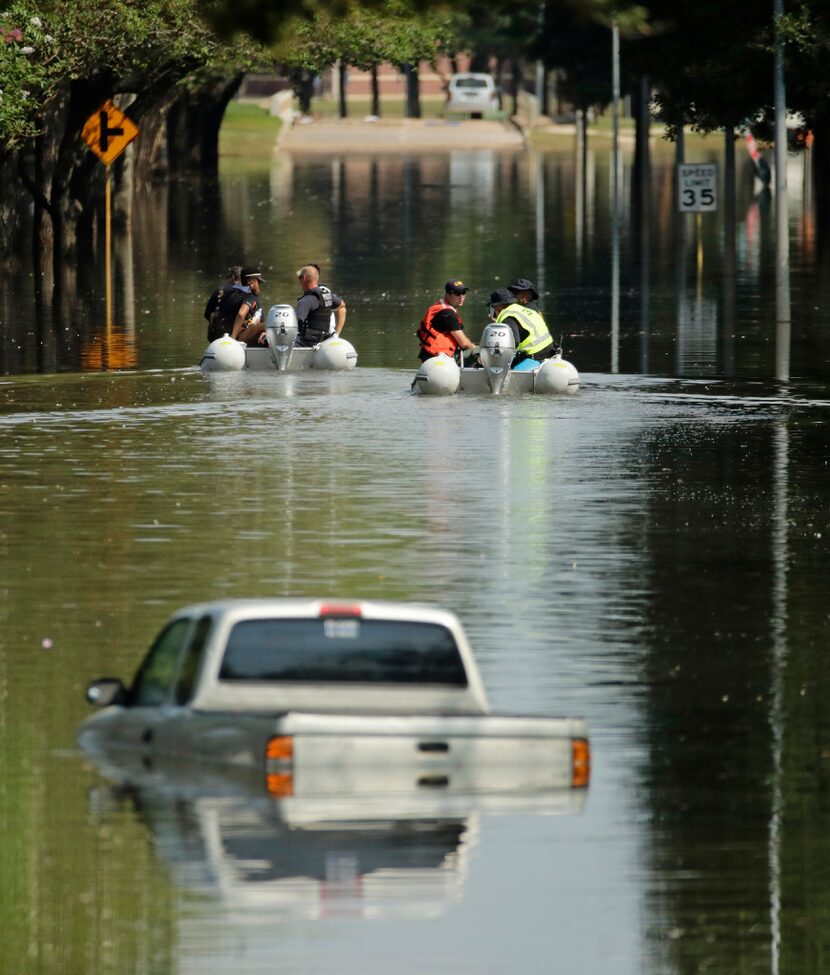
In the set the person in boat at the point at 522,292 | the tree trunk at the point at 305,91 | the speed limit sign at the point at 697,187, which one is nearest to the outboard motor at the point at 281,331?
the person in boat at the point at 522,292

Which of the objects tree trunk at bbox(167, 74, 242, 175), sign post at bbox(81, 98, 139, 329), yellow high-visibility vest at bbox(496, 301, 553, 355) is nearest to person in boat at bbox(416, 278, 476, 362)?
yellow high-visibility vest at bbox(496, 301, 553, 355)

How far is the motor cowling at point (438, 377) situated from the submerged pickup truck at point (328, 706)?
1633 centimetres

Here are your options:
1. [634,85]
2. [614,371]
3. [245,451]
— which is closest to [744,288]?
[614,371]

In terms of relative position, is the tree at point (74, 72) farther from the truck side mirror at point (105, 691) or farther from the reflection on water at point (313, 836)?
the reflection on water at point (313, 836)

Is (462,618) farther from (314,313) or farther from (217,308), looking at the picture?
(217,308)

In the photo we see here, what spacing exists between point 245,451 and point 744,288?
2198cm

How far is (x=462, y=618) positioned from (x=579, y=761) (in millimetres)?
4502

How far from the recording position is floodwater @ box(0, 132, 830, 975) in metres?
8.70

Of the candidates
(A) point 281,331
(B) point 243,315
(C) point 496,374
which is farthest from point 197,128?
(C) point 496,374

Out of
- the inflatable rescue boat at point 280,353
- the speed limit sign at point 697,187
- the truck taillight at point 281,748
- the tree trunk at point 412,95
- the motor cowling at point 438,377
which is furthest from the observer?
the tree trunk at point 412,95

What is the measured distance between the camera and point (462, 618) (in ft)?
47.1

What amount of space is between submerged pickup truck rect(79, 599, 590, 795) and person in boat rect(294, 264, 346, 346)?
1984 cm

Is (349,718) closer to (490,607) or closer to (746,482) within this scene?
(490,607)

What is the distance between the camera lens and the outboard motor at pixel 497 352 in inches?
1062
